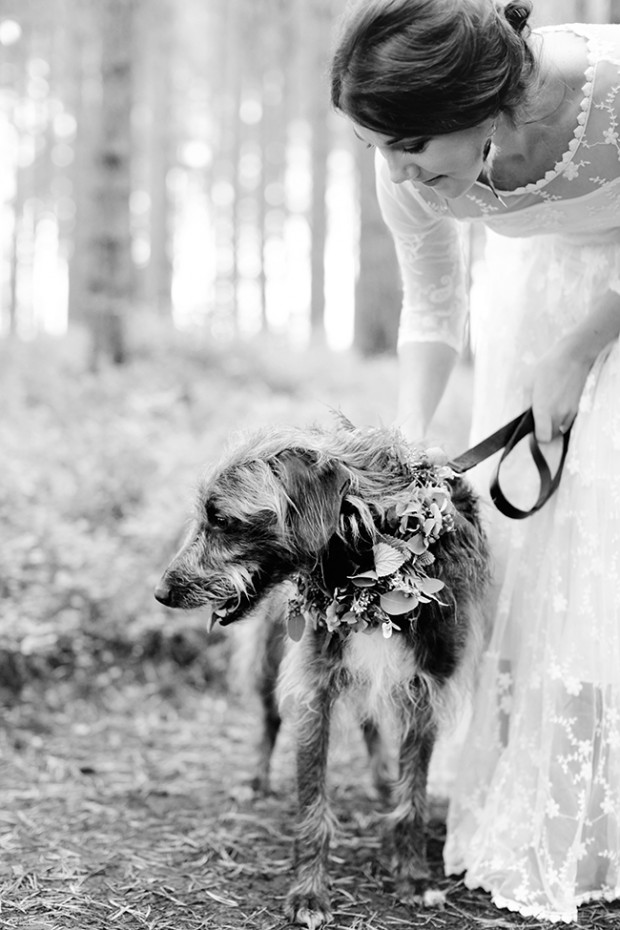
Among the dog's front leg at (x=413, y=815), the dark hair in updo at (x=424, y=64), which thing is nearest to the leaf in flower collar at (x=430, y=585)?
the dog's front leg at (x=413, y=815)

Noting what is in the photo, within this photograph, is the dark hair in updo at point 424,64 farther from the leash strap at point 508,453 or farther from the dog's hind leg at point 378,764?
the dog's hind leg at point 378,764

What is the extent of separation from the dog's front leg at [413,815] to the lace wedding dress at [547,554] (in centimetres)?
19

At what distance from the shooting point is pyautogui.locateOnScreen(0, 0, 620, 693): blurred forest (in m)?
5.77

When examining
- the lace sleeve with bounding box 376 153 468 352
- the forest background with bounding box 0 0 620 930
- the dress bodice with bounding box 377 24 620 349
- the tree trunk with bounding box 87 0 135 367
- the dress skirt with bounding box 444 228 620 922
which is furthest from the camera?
the tree trunk with bounding box 87 0 135 367

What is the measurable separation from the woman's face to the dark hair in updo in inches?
1.6

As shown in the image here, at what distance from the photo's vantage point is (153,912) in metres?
2.99

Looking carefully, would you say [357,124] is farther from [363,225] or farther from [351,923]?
[363,225]

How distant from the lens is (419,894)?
3168mm

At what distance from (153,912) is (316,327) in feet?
53.8

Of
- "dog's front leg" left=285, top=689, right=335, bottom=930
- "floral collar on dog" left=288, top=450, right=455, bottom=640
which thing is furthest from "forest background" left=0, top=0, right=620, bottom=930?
"floral collar on dog" left=288, top=450, right=455, bottom=640

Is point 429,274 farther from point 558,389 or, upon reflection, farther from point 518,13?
point 518,13

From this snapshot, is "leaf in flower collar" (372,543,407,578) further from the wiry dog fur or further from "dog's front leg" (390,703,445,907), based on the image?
"dog's front leg" (390,703,445,907)

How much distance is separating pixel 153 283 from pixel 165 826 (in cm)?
1963

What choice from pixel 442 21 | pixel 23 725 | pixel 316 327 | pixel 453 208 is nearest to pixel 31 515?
pixel 23 725
